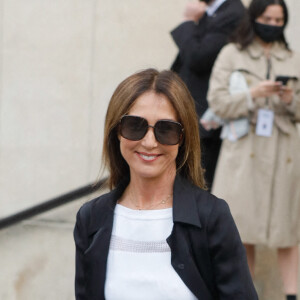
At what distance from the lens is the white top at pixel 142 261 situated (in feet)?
8.11

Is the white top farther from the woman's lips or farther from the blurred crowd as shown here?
the blurred crowd

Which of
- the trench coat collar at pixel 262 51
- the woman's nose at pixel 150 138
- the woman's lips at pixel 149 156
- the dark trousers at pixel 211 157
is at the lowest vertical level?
the dark trousers at pixel 211 157

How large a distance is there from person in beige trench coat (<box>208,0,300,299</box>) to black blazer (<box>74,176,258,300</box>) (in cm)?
247

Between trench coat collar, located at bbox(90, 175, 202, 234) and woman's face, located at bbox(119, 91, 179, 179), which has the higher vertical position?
woman's face, located at bbox(119, 91, 179, 179)

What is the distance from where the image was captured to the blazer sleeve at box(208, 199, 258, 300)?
246 cm

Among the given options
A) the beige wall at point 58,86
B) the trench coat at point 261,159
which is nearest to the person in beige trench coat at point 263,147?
the trench coat at point 261,159

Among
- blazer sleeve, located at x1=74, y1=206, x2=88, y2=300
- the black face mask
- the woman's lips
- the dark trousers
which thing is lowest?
the dark trousers

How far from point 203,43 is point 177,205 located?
277 centimetres

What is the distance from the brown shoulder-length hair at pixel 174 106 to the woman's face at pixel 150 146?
Result: 22 mm

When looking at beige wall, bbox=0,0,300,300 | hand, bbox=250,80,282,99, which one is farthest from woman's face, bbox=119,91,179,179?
beige wall, bbox=0,0,300,300

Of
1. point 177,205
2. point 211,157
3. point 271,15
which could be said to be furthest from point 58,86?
point 177,205

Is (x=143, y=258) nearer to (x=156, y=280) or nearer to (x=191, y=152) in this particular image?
(x=156, y=280)

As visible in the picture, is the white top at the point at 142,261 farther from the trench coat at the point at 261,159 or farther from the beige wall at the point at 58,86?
the beige wall at the point at 58,86

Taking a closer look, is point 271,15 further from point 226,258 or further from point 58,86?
point 226,258
